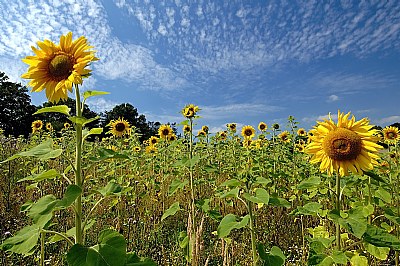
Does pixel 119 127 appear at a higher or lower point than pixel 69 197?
higher

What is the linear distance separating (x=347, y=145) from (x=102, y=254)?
1.69 meters

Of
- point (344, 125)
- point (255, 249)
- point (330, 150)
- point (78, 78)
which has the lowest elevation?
point (255, 249)

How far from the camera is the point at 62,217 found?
4266mm

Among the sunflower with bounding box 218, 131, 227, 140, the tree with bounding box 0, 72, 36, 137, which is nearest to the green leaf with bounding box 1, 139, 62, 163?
the sunflower with bounding box 218, 131, 227, 140

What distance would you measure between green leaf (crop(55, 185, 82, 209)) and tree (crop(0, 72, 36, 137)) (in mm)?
38444

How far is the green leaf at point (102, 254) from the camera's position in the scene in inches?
47.7

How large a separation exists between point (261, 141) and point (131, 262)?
5.45 metres

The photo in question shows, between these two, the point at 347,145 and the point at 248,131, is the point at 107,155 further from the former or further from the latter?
the point at 248,131

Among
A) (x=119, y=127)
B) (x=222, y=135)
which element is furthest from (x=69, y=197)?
(x=222, y=135)

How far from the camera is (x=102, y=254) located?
124 centimetres

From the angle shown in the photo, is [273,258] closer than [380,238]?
No

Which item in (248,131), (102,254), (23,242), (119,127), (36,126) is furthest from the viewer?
(36,126)

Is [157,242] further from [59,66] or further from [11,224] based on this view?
[59,66]

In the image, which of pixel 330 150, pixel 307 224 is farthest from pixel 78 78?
pixel 307 224
